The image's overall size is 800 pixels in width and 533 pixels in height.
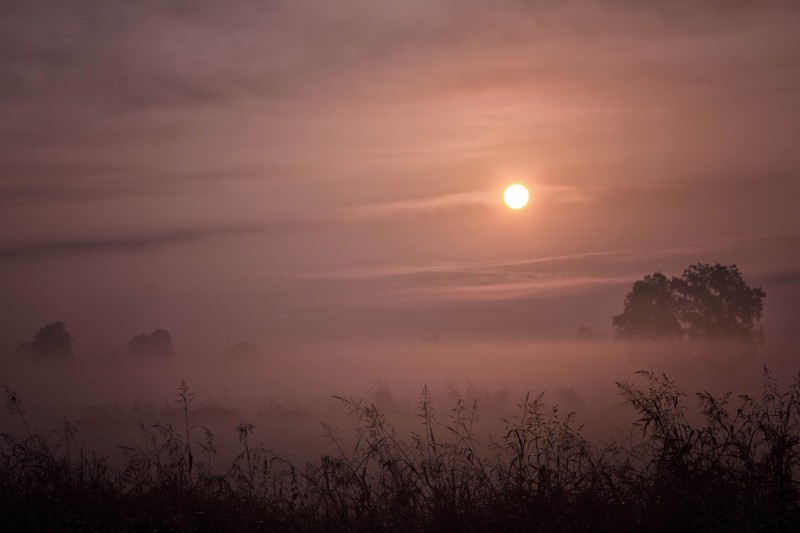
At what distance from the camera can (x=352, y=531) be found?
330 inches

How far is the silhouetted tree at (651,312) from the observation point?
5456 centimetres

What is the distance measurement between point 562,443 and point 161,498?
5083mm

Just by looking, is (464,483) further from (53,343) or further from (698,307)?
(53,343)

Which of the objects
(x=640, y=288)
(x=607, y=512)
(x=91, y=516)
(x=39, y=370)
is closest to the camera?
(x=607, y=512)

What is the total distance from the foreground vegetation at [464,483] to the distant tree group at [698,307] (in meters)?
47.0

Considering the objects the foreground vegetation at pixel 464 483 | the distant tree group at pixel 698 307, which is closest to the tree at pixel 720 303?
the distant tree group at pixel 698 307

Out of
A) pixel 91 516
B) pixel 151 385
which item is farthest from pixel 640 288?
pixel 151 385

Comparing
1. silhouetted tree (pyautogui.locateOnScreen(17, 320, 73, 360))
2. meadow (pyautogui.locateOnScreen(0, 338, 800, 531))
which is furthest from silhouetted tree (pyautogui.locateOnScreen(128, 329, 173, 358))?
meadow (pyautogui.locateOnScreen(0, 338, 800, 531))

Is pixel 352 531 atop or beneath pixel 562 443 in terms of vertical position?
beneath

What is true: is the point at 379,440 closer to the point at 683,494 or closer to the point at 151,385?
the point at 683,494

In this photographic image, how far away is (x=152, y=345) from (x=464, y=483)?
332ft

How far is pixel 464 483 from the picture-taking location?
883cm

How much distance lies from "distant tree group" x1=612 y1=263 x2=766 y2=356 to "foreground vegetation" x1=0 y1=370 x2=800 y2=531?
4697cm

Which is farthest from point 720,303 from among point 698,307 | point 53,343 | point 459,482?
Answer: point 53,343
